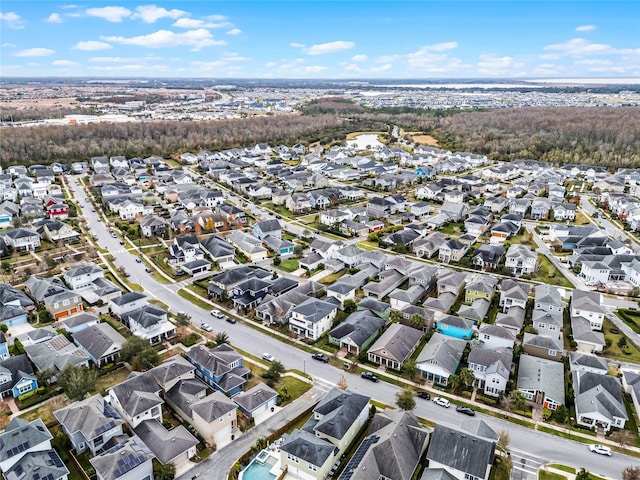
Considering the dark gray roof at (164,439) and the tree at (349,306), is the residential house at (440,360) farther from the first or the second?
the dark gray roof at (164,439)

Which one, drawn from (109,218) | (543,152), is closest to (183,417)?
(109,218)

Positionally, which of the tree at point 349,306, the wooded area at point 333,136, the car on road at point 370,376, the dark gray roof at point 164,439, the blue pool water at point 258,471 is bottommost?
the blue pool water at point 258,471

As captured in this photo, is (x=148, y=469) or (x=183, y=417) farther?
(x=183, y=417)

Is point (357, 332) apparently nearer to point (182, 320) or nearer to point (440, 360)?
point (440, 360)

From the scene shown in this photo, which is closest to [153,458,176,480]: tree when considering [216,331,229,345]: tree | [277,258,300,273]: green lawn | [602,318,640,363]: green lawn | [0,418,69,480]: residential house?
[0,418,69,480]: residential house

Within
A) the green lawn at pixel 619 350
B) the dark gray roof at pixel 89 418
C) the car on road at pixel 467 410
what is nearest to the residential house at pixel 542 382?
the car on road at pixel 467 410

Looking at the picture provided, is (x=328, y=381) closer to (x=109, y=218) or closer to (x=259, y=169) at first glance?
(x=109, y=218)

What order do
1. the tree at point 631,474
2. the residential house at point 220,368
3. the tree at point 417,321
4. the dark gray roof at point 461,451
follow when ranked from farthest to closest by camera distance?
the tree at point 417,321
the residential house at point 220,368
the dark gray roof at point 461,451
the tree at point 631,474
